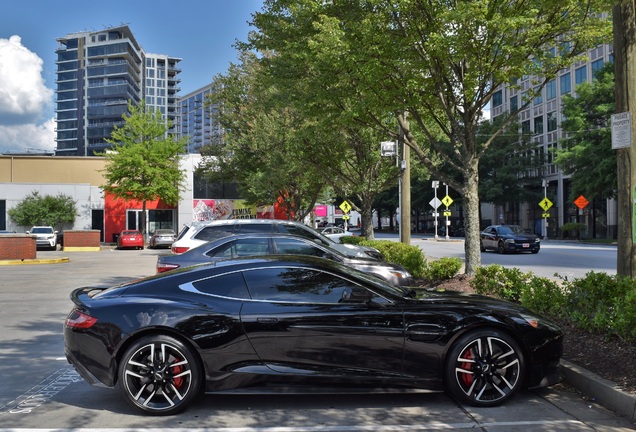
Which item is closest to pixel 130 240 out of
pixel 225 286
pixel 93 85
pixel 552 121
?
pixel 225 286

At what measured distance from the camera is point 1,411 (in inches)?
197

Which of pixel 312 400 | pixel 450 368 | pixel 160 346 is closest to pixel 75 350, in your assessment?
pixel 160 346

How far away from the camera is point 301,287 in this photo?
512 cm

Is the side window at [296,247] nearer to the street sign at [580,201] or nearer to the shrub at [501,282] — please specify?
the shrub at [501,282]

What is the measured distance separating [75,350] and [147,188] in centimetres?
3671

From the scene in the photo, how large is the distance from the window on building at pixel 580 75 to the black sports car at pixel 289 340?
166ft

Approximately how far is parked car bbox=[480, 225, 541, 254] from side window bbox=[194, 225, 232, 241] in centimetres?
1975

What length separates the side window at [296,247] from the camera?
32.0 ft

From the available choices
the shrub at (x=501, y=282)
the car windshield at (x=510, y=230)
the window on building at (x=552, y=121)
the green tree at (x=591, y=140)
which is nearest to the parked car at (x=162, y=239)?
the car windshield at (x=510, y=230)

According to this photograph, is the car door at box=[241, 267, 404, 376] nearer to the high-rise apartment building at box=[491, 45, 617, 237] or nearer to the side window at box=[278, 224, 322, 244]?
the side window at box=[278, 224, 322, 244]

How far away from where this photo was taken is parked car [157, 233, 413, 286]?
9157mm

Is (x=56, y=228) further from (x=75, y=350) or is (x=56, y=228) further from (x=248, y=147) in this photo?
(x=75, y=350)

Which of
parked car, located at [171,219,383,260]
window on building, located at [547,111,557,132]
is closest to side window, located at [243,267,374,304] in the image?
parked car, located at [171,219,383,260]

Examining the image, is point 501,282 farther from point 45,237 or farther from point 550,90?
point 550,90
